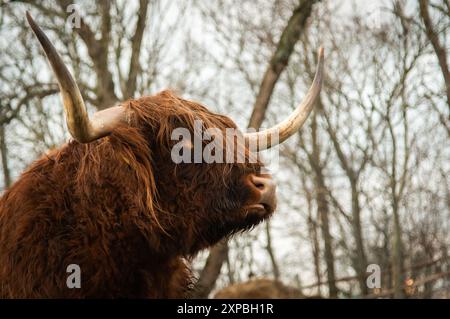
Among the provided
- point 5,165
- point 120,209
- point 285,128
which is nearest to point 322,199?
point 5,165

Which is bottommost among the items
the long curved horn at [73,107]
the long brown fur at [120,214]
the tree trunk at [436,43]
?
the long brown fur at [120,214]

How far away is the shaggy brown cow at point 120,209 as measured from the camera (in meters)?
4.30

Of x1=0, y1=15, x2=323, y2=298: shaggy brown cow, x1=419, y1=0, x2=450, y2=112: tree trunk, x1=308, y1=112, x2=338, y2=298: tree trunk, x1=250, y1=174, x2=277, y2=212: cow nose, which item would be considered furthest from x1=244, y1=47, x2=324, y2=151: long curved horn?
x1=308, y1=112, x2=338, y2=298: tree trunk

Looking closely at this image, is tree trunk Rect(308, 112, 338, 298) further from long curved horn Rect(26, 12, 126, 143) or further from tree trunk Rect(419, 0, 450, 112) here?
long curved horn Rect(26, 12, 126, 143)

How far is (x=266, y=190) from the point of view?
4391 millimetres

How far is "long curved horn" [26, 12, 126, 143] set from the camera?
3.88 meters

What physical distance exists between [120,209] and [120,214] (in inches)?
1.3

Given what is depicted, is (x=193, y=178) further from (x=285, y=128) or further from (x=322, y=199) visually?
(x=322, y=199)

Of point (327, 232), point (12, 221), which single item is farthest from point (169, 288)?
point (327, 232)

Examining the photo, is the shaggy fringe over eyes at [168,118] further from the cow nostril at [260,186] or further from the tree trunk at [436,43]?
the tree trunk at [436,43]

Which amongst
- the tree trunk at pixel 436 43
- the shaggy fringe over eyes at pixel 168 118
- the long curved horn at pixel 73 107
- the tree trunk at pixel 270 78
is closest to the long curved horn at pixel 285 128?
the shaggy fringe over eyes at pixel 168 118

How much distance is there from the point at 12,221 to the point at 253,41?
9.80m

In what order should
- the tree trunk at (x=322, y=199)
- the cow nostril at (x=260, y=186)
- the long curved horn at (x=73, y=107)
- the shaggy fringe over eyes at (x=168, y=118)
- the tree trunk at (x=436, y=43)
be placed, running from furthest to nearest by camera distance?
the tree trunk at (x=322, y=199)
the tree trunk at (x=436, y=43)
the shaggy fringe over eyes at (x=168, y=118)
the cow nostril at (x=260, y=186)
the long curved horn at (x=73, y=107)

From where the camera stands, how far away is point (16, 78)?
1105 cm
